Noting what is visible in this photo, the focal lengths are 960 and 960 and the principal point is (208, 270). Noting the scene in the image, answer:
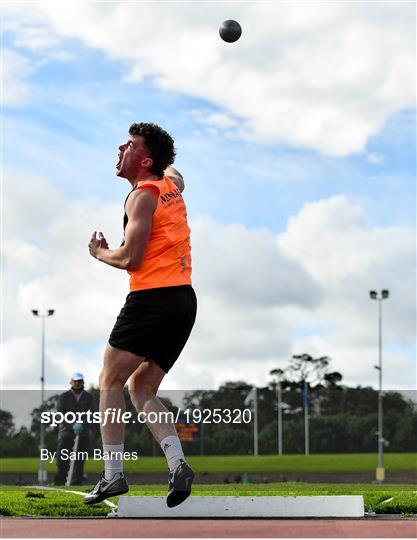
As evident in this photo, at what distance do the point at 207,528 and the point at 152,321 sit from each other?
1.35m

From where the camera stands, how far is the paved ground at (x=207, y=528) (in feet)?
18.9

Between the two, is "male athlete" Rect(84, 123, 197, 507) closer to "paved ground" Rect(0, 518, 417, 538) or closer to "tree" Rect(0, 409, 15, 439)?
"paved ground" Rect(0, 518, 417, 538)

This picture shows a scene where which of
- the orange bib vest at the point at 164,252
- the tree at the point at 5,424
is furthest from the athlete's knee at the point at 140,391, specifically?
the tree at the point at 5,424

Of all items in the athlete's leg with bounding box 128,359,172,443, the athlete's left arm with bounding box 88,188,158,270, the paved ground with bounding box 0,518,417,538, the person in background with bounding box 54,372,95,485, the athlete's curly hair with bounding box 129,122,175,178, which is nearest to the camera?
the paved ground with bounding box 0,518,417,538

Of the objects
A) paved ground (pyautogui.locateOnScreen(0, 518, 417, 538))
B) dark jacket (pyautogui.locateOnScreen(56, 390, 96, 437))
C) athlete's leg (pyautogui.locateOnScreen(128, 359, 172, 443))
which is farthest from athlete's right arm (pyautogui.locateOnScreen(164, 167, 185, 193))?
dark jacket (pyautogui.locateOnScreen(56, 390, 96, 437))

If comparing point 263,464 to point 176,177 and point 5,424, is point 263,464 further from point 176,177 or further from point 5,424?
point 176,177

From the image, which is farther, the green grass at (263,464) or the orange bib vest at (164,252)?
the green grass at (263,464)

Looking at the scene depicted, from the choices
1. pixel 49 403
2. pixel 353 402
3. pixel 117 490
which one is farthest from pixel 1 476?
pixel 353 402

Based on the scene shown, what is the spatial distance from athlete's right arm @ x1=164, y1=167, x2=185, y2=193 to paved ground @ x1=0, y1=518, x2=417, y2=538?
7.41 ft

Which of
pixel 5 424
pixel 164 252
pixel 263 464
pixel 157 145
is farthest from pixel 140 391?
pixel 263 464

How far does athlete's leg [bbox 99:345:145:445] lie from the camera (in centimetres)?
617

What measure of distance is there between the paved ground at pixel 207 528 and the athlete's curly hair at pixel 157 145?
2337mm

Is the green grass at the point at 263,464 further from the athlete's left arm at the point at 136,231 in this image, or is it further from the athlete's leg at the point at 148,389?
the athlete's left arm at the point at 136,231

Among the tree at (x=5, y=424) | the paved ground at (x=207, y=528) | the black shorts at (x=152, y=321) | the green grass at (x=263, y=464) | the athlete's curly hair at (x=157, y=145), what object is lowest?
the green grass at (x=263, y=464)
